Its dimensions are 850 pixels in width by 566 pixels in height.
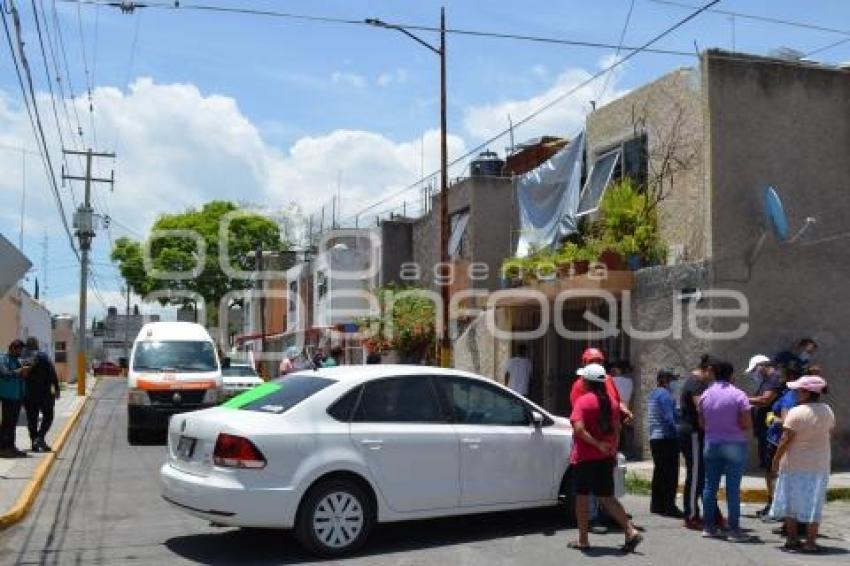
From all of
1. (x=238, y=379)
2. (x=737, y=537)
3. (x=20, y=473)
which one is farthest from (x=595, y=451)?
(x=238, y=379)

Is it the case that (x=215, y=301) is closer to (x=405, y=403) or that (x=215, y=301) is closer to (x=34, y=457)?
(x=34, y=457)

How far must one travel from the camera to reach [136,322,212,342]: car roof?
19.7m

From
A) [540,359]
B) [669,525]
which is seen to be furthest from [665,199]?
[669,525]

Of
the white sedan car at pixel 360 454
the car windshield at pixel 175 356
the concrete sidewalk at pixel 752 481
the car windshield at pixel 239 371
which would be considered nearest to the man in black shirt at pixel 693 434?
the white sedan car at pixel 360 454

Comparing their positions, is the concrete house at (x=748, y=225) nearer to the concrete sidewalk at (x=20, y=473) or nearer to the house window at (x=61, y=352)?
the concrete sidewalk at (x=20, y=473)

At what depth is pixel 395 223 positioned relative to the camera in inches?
1265

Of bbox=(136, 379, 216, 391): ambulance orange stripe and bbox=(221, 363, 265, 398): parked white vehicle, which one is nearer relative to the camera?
bbox=(136, 379, 216, 391): ambulance orange stripe

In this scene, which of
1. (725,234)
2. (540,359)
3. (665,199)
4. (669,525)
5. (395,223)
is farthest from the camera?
(395,223)

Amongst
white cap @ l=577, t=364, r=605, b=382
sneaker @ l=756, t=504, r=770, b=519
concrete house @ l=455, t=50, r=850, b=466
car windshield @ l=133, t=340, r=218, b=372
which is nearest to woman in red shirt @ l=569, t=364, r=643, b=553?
white cap @ l=577, t=364, r=605, b=382

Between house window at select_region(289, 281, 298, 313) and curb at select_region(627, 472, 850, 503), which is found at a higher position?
house window at select_region(289, 281, 298, 313)

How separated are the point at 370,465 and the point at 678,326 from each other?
7236mm

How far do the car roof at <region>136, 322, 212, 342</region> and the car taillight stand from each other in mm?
12201

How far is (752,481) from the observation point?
40.8 feet

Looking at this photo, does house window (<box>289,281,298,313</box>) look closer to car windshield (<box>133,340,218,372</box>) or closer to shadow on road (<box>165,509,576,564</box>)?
car windshield (<box>133,340,218,372</box>)
